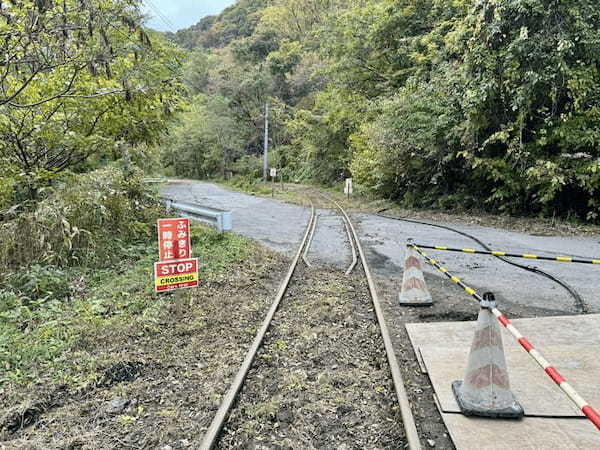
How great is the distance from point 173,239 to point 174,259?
28 centimetres

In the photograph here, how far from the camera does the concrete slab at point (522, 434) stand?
267 cm

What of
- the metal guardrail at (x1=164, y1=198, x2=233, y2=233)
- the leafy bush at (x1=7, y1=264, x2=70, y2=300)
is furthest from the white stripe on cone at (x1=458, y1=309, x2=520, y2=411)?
the metal guardrail at (x1=164, y1=198, x2=233, y2=233)

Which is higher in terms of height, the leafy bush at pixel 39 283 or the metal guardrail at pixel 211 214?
the metal guardrail at pixel 211 214

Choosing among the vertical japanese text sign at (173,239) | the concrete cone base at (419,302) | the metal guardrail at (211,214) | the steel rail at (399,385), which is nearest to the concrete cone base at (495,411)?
the steel rail at (399,385)

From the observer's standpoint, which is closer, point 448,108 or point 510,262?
point 510,262

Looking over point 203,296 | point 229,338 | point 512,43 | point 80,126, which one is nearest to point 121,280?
point 203,296

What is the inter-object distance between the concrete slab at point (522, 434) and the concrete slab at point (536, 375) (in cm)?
11

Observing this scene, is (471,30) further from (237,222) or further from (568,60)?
(237,222)

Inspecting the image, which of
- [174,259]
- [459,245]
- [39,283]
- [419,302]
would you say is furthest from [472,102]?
[39,283]

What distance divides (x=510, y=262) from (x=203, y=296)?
5633mm

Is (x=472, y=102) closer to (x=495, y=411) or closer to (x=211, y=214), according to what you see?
(x=211, y=214)

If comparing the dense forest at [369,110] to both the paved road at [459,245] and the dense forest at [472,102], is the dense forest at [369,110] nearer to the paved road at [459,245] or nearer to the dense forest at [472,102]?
the dense forest at [472,102]

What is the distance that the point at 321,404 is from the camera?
3.33 meters

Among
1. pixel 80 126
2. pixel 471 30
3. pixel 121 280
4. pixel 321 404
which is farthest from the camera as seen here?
pixel 471 30
